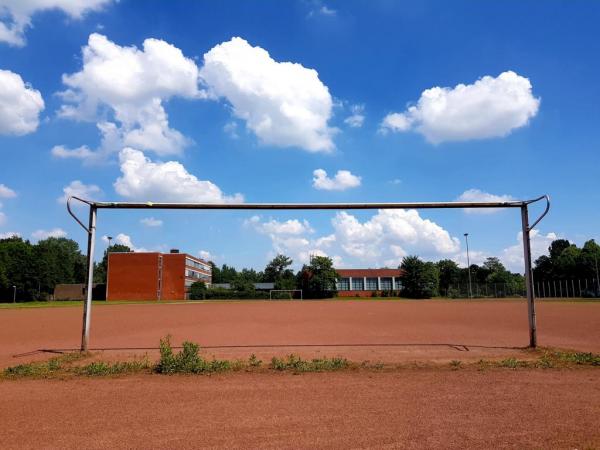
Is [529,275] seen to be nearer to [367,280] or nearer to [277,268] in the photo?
[367,280]

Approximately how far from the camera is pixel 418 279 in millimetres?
88000

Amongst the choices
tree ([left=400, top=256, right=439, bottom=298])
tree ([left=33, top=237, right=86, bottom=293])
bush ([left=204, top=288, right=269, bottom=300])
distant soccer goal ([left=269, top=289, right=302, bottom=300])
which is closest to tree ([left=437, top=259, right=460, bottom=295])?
tree ([left=400, top=256, right=439, bottom=298])

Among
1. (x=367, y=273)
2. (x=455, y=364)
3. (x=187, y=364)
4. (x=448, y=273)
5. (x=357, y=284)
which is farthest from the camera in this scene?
(x=448, y=273)

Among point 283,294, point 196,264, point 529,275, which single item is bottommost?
point 283,294

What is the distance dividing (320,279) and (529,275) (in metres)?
78.3

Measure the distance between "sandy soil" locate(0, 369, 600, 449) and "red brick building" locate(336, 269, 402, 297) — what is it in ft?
298

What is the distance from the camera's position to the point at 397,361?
34.5 feet

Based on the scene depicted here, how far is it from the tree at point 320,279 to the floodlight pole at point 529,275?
77979 mm

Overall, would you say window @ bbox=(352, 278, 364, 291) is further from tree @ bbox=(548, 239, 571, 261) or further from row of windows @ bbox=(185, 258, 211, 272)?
tree @ bbox=(548, 239, 571, 261)

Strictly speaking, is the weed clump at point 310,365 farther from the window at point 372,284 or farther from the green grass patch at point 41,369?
the window at point 372,284

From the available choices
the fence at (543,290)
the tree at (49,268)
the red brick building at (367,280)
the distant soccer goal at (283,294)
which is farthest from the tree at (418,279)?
the tree at (49,268)

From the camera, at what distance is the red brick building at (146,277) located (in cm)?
8338

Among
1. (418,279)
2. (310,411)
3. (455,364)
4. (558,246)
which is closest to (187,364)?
(310,411)

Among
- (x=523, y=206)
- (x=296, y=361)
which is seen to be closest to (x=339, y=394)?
(x=296, y=361)
